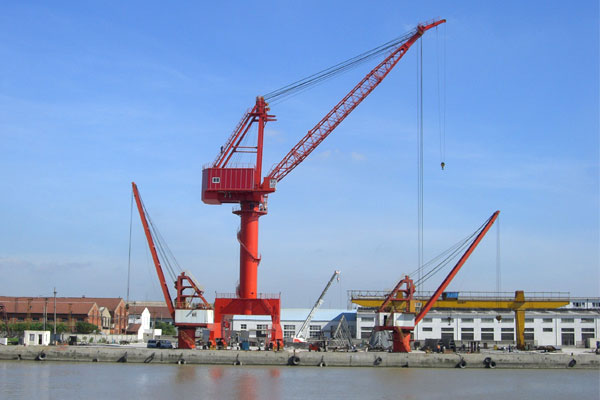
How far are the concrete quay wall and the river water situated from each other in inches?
66.8

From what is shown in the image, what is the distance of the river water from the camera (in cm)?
4081

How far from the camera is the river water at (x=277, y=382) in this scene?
4081 cm

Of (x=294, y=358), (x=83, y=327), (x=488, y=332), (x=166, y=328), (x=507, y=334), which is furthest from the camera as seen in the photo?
(x=166, y=328)

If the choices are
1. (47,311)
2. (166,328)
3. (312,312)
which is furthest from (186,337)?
(166,328)

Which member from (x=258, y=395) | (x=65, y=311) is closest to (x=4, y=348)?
(x=258, y=395)

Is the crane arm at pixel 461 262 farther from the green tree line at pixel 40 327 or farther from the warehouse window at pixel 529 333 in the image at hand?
the green tree line at pixel 40 327

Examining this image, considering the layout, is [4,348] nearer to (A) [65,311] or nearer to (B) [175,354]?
(B) [175,354]

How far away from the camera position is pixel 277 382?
1822 inches

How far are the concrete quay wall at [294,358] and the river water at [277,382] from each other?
1.70 metres

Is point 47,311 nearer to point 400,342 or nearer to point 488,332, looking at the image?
point 400,342

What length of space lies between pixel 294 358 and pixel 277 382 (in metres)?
11.6

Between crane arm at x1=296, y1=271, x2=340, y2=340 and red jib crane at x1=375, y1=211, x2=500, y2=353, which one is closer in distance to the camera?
red jib crane at x1=375, y1=211, x2=500, y2=353

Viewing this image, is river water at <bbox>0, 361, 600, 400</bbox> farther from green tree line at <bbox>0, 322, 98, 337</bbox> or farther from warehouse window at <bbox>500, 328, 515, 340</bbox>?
green tree line at <bbox>0, 322, 98, 337</bbox>

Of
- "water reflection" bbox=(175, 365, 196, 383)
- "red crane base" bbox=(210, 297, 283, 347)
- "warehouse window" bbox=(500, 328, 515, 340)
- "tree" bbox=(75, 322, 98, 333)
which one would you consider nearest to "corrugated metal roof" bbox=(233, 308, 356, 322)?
"warehouse window" bbox=(500, 328, 515, 340)
